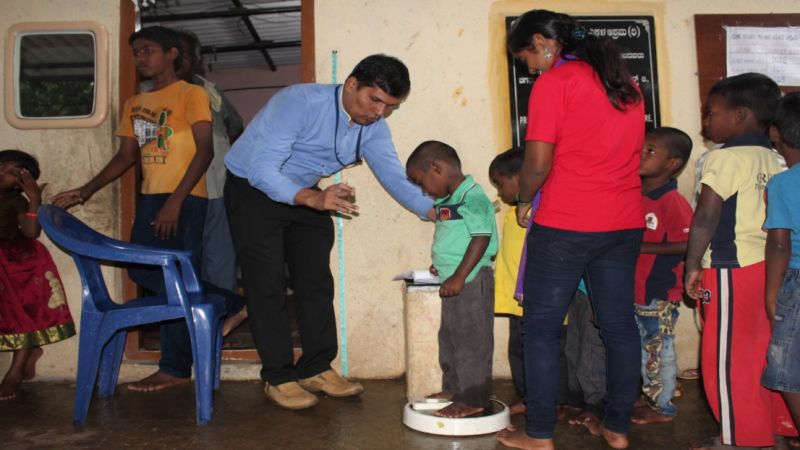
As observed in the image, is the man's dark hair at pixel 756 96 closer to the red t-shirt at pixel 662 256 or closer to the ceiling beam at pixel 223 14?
the red t-shirt at pixel 662 256

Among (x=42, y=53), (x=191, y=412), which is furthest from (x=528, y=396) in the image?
(x=42, y=53)

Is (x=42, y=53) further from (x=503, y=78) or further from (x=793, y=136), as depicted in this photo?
(x=793, y=136)

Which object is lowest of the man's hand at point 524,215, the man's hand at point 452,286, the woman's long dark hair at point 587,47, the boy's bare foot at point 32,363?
the boy's bare foot at point 32,363

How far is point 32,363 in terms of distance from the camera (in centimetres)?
435

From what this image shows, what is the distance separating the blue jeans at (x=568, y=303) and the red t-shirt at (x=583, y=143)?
7 centimetres

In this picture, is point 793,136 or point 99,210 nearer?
point 793,136

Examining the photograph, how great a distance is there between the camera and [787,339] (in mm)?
2668

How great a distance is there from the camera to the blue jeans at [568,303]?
2785mm

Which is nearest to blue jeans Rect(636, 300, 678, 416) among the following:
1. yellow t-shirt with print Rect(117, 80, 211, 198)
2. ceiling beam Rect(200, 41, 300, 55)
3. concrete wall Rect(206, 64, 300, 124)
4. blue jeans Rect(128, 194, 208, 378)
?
blue jeans Rect(128, 194, 208, 378)

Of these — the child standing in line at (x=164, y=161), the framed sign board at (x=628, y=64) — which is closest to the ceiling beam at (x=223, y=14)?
the child standing in line at (x=164, y=161)

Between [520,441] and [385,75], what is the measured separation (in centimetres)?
175

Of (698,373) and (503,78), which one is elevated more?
(503,78)

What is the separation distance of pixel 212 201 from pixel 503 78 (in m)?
1.98

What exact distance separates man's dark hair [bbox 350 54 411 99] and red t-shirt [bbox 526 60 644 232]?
2.77 ft
